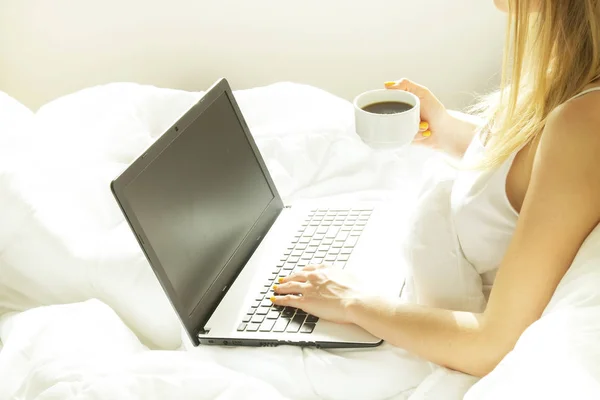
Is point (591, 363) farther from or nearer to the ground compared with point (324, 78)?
farther from the ground

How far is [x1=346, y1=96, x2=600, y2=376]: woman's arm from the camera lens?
77 centimetres

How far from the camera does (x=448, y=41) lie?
6.24 feet

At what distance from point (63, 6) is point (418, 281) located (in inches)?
55.8

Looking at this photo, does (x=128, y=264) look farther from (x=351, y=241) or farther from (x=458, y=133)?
(x=458, y=133)

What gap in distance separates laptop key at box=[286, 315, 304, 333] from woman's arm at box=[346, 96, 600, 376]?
22cm

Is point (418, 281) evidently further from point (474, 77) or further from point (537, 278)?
point (474, 77)

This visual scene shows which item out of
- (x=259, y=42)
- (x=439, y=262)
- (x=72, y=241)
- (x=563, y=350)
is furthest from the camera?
(x=259, y=42)

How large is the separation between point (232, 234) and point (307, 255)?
132 millimetres

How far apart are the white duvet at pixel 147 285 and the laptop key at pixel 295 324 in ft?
0.10

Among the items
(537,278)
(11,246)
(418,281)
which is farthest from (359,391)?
(11,246)

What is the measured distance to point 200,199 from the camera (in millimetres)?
1114

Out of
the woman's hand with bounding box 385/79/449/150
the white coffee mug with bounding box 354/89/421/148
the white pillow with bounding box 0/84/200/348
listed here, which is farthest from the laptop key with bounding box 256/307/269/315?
the woman's hand with bounding box 385/79/449/150

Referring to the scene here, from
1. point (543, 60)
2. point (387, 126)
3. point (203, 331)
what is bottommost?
point (203, 331)

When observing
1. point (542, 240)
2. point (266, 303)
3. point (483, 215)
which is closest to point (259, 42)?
point (266, 303)
